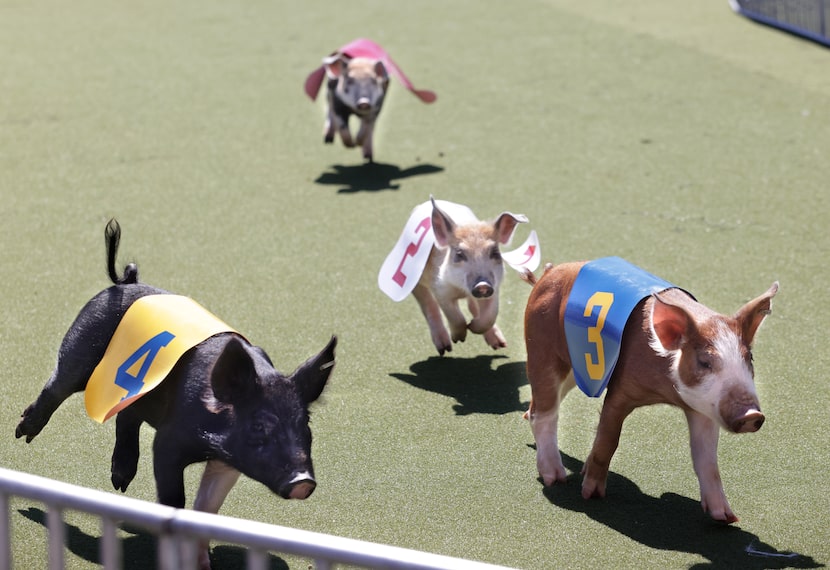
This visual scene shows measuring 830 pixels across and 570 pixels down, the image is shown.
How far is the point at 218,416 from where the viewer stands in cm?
320

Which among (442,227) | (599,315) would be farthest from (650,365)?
(442,227)

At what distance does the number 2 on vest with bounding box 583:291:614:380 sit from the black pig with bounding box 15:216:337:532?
98 cm

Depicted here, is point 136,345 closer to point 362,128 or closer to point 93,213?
point 93,213

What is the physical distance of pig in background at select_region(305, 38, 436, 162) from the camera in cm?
814

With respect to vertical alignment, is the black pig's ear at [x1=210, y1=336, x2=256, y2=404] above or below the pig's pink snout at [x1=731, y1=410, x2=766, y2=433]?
above

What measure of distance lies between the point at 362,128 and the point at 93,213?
2.08 metres

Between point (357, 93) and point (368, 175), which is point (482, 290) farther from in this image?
point (357, 93)

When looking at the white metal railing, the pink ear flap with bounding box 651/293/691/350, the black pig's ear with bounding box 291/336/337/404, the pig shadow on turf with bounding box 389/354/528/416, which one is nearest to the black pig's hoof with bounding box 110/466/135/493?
the black pig's ear with bounding box 291/336/337/404

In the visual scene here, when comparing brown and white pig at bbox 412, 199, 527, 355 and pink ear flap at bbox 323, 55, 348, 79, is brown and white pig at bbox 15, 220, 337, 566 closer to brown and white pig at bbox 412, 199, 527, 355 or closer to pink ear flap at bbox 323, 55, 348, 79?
brown and white pig at bbox 412, 199, 527, 355

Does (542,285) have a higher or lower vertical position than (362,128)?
higher

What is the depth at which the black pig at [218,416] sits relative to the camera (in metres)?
3.10

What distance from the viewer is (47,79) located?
1034cm

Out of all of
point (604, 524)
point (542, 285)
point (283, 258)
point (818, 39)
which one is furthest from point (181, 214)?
point (818, 39)

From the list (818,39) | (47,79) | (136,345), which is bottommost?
(47,79)
